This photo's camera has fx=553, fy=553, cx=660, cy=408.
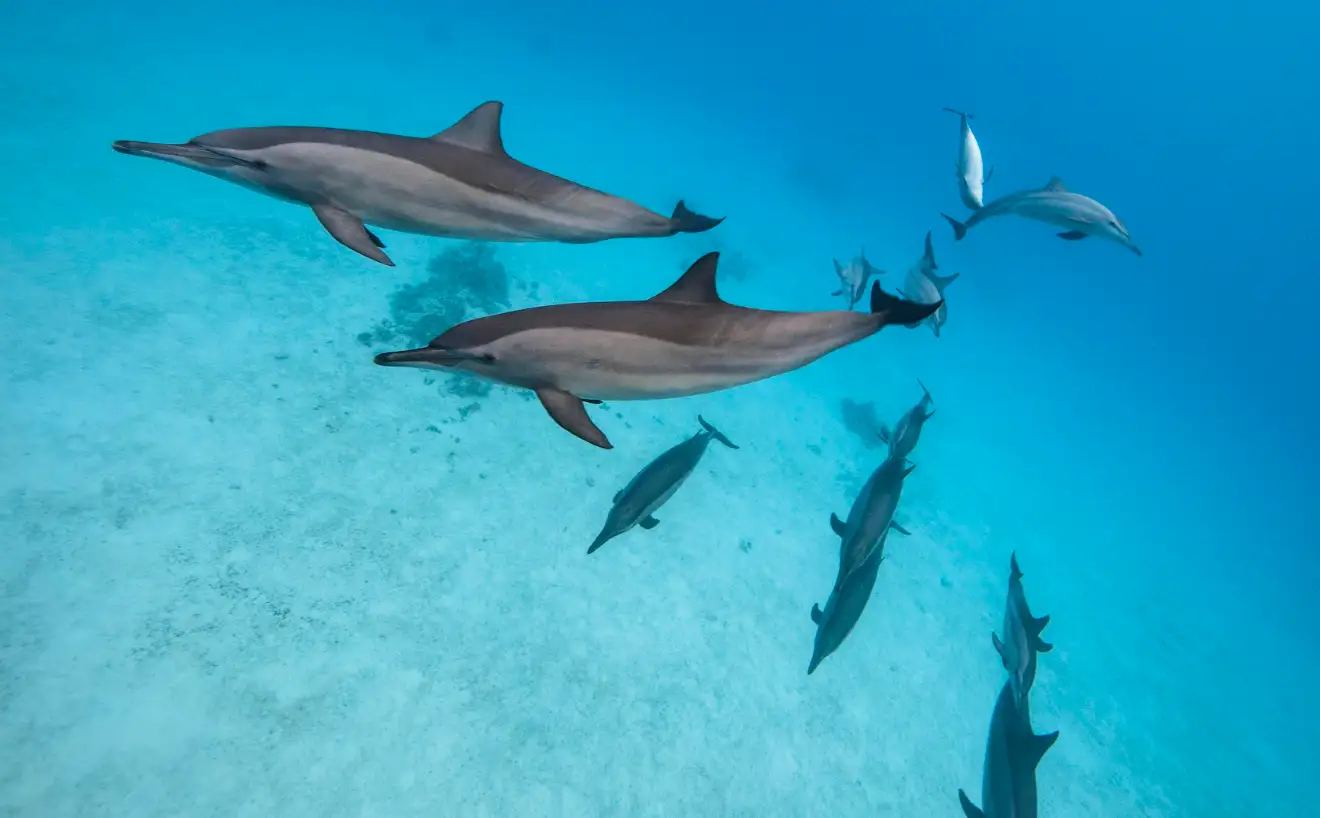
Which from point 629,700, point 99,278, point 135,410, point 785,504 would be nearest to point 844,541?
point 629,700

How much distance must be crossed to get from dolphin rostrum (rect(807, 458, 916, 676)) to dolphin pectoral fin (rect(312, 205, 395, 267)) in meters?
4.69

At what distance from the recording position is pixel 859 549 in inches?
209

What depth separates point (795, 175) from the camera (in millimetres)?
38688

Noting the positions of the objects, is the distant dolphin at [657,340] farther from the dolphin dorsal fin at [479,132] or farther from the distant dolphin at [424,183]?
the dolphin dorsal fin at [479,132]

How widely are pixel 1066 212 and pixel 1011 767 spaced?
6.32 meters

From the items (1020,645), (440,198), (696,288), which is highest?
(440,198)

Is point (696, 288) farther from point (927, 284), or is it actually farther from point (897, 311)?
point (927, 284)

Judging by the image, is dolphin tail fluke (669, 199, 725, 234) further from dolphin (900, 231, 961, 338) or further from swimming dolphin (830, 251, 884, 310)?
swimming dolphin (830, 251, 884, 310)

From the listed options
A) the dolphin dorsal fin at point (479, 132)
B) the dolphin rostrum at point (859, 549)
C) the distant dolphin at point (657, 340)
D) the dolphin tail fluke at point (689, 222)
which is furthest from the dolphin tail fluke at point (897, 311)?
the dolphin rostrum at point (859, 549)

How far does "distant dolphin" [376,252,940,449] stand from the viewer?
288 cm

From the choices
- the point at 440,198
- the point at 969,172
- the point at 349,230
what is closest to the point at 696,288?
the point at 440,198

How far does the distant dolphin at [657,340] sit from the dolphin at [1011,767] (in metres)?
4.32

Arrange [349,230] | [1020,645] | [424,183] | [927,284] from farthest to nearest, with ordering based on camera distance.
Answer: [927,284]
[1020,645]
[349,230]
[424,183]

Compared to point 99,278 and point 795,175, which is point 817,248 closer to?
point 795,175
